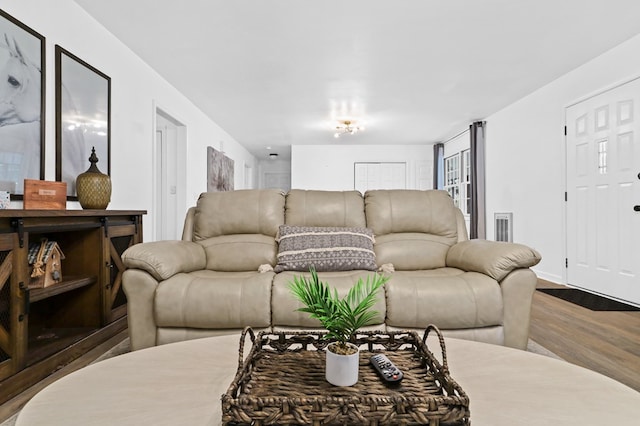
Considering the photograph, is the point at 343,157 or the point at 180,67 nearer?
the point at 180,67

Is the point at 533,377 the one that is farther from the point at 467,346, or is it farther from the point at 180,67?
the point at 180,67

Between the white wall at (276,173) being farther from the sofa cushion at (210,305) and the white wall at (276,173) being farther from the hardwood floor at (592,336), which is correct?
the sofa cushion at (210,305)

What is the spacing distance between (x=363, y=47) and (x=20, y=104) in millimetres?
2770

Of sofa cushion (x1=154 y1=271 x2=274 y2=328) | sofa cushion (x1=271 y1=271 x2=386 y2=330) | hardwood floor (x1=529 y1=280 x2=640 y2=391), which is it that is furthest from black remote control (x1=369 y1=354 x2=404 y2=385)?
hardwood floor (x1=529 y1=280 x2=640 y2=391)

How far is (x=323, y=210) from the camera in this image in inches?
102

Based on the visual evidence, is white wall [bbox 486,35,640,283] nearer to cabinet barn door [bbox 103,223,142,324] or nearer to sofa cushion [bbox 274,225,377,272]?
sofa cushion [bbox 274,225,377,272]

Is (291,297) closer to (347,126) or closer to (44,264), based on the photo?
(44,264)

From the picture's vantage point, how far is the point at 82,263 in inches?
95.3

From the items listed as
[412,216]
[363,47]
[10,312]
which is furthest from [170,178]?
[412,216]

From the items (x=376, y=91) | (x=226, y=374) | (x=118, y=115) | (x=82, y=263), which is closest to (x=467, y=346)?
(x=226, y=374)

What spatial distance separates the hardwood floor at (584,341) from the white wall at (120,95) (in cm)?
114

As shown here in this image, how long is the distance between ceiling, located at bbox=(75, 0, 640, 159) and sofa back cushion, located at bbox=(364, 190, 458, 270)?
4.99 feet

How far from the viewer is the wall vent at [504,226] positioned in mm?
5274

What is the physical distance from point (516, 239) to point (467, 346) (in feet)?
15.2
